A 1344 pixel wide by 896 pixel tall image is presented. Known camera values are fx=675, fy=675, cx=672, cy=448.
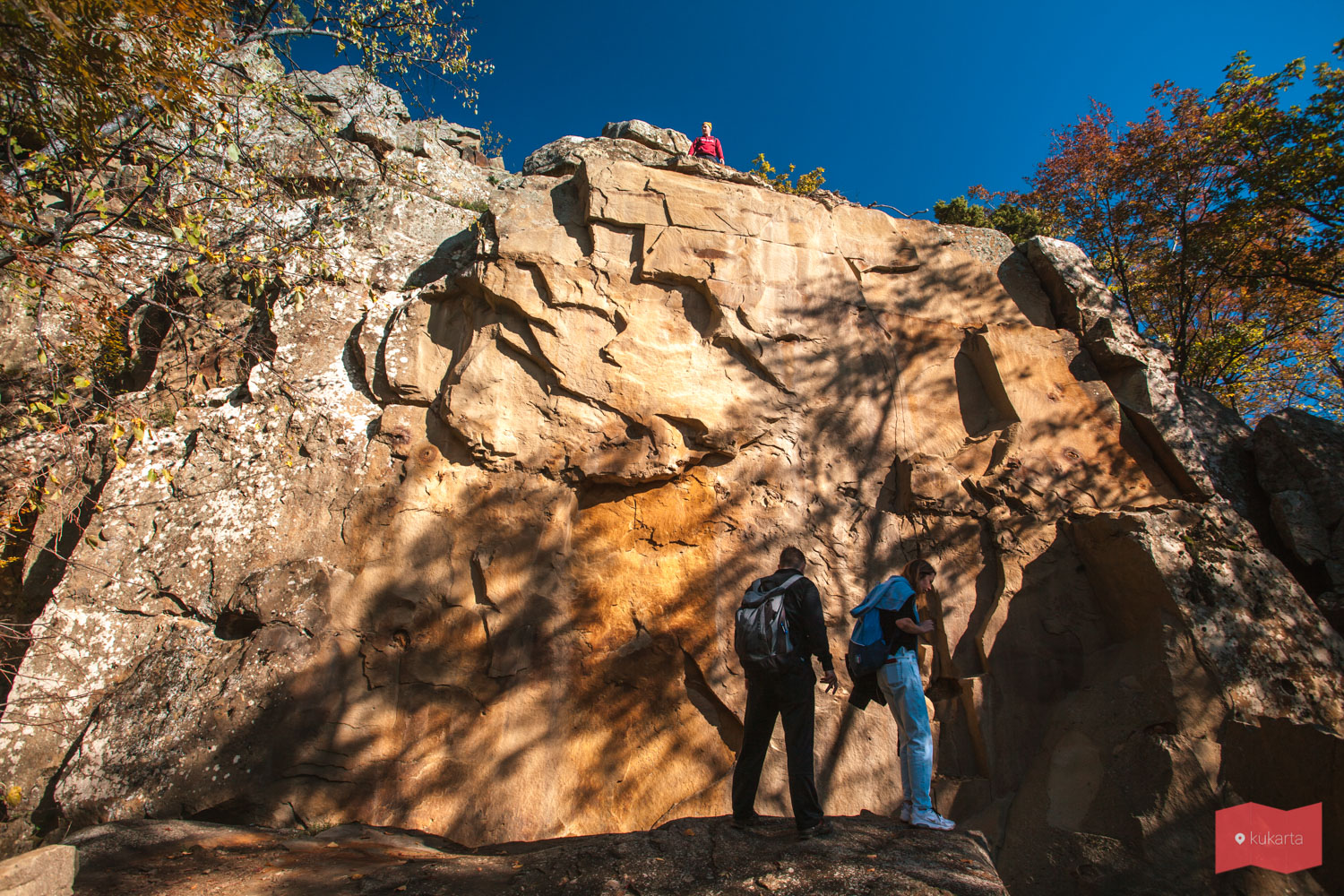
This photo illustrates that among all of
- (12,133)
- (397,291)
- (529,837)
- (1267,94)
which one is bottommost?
(529,837)

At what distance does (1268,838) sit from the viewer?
4512 mm

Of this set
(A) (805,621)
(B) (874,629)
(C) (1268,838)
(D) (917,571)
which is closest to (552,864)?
(A) (805,621)

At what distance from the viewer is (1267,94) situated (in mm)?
8992

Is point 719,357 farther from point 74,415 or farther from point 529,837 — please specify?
point 74,415

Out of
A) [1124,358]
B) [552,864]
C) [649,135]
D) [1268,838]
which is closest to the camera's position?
[552,864]

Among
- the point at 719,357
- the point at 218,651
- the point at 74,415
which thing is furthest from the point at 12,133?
the point at 719,357

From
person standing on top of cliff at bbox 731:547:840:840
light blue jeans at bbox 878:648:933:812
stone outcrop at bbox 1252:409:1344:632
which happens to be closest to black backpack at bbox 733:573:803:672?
person standing on top of cliff at bbox 731:547:840:840

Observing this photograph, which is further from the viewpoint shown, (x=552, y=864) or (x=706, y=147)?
(x=706, y=147)

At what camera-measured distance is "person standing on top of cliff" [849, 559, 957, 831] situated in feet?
13.3

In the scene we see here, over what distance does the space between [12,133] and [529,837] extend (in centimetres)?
564

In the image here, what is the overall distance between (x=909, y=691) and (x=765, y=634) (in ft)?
3.34

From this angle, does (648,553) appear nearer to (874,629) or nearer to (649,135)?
(874,629)

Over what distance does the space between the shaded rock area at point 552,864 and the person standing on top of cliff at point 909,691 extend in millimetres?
162

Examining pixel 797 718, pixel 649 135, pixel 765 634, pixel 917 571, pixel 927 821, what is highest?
pixel 649 135
